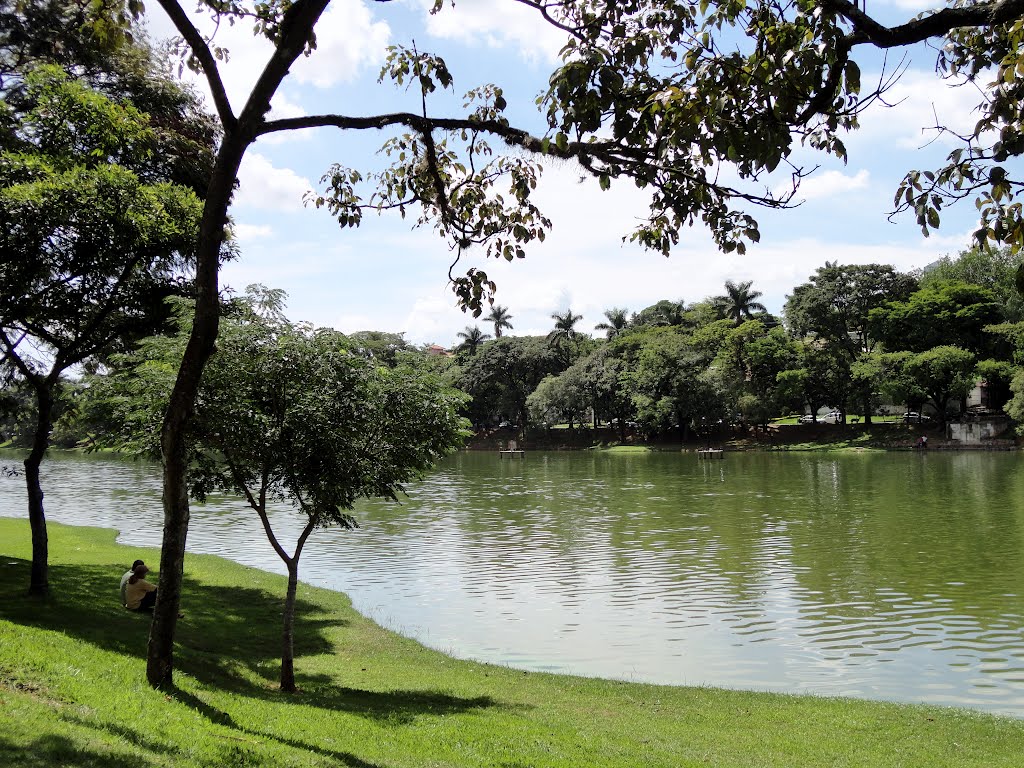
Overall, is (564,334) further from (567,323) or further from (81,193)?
(81,193)

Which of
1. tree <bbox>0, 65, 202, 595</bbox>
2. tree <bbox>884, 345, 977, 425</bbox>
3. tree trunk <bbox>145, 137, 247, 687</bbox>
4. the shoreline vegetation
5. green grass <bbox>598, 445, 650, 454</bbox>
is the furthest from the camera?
green grass <bbox>598, 445, 650, 454</bbox>

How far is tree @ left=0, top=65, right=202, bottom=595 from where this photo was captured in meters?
13.1

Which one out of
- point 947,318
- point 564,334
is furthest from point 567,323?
point 947,318

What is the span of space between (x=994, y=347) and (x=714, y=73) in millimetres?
76336

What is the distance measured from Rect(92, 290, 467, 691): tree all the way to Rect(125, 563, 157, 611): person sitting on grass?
3756 millimetres

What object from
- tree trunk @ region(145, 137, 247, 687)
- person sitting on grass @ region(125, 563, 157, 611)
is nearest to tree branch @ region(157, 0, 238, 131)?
tree trunk @ region(145, 137, 247, 687)

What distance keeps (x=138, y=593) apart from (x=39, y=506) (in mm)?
2282

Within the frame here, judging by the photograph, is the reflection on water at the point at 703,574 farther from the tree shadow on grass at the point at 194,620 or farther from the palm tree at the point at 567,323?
the palm tree at the point at 567,323

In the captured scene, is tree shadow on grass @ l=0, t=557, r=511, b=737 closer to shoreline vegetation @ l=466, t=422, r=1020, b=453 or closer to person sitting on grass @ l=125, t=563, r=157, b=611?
person sitting on grass @ l=125, t=563, r=157, b=611

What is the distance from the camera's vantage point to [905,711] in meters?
10.9

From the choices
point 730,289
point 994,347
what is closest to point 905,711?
point 994,347

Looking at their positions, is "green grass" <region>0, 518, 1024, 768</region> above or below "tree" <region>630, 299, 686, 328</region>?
below

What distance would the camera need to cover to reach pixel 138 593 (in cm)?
1453

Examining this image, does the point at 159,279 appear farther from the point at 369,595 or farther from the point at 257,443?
the point at 369,595
